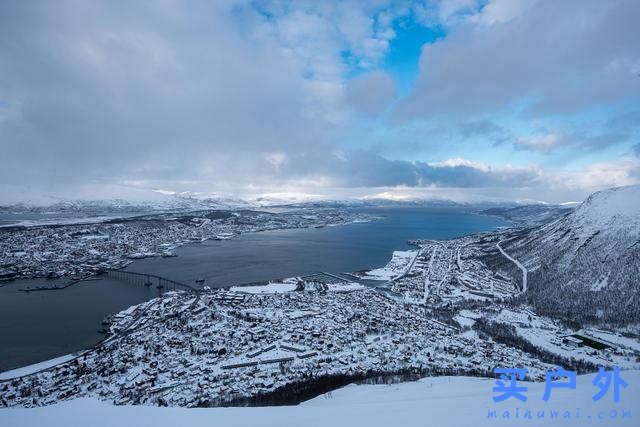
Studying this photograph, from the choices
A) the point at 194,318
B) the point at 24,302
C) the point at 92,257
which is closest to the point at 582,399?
the point at 194,318

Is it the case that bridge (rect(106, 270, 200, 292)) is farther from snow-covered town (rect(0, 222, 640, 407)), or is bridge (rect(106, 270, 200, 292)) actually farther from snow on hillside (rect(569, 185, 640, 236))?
snow on hillside (rect(569, 185, 640, 236))

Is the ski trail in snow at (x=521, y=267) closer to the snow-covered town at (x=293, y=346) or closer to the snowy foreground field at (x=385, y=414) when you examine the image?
the snow-covered town at (x=293, y=346)

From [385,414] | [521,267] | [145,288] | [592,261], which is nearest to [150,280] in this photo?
[145,288]

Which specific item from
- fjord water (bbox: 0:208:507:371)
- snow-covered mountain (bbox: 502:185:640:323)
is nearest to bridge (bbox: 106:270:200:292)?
fjord water (bbox: 0:208:507:371)

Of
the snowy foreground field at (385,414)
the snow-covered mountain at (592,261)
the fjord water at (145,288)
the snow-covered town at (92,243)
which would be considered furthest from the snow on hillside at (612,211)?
the snow-covered town at (92,243)

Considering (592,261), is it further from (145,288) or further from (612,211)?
(145,288)

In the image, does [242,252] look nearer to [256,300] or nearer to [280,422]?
[256,300]
